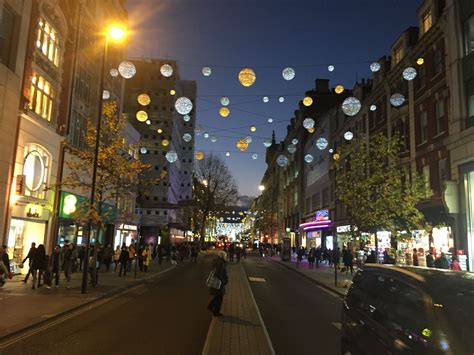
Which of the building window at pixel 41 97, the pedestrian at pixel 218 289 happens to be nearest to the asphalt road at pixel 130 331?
the pedestrian at pixel 218 289

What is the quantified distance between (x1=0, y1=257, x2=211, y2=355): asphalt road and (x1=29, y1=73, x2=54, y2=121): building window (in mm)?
13223

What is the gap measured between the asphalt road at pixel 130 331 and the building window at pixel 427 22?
21.9m

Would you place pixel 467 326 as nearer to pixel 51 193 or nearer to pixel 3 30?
pixel 3 30

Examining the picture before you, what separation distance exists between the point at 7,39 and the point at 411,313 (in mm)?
22004

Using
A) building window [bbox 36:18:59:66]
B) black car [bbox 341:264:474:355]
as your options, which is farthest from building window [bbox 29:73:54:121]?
black car [bbox 341:264:474:355]

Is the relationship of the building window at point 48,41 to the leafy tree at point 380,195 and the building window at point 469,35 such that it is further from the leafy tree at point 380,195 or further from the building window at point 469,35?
the building window at point 469,35

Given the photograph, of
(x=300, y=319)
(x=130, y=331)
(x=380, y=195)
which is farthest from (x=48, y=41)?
(x=300, y=319)

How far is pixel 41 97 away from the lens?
24266 mm

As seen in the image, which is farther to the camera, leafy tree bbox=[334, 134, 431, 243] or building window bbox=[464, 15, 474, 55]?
building window bbox=[464, 15, 474, 55]

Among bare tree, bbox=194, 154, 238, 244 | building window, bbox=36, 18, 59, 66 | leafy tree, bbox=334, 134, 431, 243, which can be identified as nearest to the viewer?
leafy tree, bbox=334, 134, 431, 243

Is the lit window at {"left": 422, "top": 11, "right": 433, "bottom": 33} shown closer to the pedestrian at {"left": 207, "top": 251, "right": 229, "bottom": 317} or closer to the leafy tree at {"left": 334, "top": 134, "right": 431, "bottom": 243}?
the leafy tree at {"left": 334, "top": 134, "right": 431, "bottom": 243}

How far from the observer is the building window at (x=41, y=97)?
23.2 meters

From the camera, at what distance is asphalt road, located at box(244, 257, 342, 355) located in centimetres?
887

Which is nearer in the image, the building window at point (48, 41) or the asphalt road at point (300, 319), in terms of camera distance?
the asphalt road at point (300, 319)
